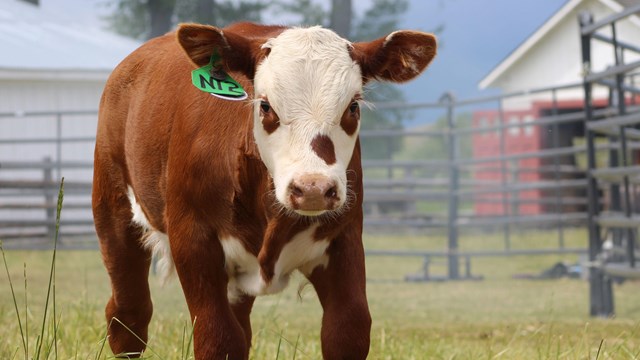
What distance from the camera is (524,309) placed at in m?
9.32

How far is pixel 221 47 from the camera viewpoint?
143 inches

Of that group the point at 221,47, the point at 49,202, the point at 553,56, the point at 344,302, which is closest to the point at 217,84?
the point at 221,47

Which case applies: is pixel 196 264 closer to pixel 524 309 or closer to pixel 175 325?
pixel 175 325

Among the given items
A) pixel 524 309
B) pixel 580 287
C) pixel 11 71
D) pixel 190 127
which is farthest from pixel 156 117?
pixel 11 71

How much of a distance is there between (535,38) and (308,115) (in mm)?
27470

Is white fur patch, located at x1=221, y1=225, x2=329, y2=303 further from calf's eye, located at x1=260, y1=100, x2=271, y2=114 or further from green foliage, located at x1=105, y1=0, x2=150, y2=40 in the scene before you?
green foliage, located at x1=105, y1=0, x2=150, y2=40

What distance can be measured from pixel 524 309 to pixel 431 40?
19.6 ft

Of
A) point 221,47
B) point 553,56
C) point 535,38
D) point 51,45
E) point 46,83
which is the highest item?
point 535,38

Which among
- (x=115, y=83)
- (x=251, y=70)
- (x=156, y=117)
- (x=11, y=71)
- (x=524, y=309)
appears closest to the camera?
(x=251, y=70)

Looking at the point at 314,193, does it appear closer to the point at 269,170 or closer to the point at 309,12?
the point at 269,170

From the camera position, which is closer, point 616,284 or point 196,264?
point 196,264

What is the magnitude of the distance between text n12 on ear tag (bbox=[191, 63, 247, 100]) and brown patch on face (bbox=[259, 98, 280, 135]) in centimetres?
11

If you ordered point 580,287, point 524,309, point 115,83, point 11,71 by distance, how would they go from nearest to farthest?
point 115,83, point 524,309, point 580,287, point 11,71

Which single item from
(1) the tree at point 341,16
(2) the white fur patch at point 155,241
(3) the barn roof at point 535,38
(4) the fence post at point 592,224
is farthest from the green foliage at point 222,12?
(2) the white fur patch at point 155,241
